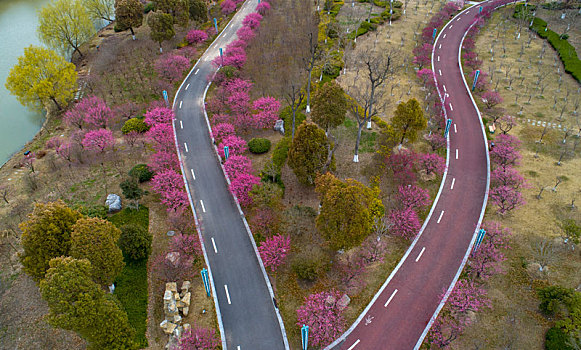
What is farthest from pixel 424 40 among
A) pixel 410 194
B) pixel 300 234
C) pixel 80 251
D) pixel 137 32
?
pixel 80 251

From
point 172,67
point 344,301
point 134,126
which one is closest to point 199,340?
point 344,301

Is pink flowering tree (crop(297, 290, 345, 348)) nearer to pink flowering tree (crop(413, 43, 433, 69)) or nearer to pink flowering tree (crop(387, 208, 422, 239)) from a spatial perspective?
pink flowering tree (crop(387, 208, 422, 239))

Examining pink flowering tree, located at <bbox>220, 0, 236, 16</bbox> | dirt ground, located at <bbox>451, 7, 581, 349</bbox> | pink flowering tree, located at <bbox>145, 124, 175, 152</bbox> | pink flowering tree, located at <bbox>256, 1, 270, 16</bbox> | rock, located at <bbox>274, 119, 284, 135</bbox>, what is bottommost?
dirt ground, located at <bbox>451, 7, 581, 349</bbox>

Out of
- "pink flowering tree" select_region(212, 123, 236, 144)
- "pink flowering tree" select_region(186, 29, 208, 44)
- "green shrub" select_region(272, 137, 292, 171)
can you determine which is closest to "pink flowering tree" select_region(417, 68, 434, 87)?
"green shrub" select_region(272, 137, 292, 171)

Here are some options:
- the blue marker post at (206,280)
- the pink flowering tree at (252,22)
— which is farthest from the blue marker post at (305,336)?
the pink flowering tree at (252,22)

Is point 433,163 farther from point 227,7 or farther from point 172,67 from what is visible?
point 227,7

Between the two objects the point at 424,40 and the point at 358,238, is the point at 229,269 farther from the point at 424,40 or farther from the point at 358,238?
the point at 424,40

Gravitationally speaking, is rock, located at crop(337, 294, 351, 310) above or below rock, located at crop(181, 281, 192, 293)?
below
